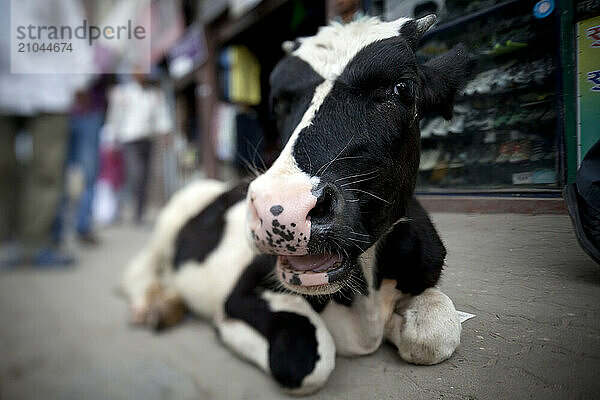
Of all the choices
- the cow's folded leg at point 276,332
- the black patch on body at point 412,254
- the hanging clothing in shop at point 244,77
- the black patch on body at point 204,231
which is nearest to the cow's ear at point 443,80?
the black patch on body at point 412,254

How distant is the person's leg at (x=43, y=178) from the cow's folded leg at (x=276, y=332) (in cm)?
152

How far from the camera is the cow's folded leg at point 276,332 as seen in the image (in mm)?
1065

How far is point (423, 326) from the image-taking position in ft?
2.90

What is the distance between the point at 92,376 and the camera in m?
1.38

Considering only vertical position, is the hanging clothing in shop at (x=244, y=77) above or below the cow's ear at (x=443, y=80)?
above

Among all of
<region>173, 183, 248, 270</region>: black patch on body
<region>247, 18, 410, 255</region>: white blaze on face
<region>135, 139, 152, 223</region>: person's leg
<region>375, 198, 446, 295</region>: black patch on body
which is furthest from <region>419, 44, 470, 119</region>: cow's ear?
<region>135, 139, 152, 223</region>: person's leg

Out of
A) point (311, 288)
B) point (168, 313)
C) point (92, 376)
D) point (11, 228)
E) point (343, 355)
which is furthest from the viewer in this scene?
point (11, 228)

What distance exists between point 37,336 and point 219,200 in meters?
1.12

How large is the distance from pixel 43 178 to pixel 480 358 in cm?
261

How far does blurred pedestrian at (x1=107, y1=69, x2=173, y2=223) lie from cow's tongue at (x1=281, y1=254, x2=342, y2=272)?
2256 millimetres

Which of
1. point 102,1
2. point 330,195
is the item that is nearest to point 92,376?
point 330,195

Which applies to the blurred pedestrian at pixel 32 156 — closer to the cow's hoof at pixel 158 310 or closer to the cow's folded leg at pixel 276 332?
the cow's hoof at pixel 158 310

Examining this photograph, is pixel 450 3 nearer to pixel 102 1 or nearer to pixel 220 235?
pixel 220 235

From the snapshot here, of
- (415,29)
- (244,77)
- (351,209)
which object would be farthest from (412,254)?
(244,77)
